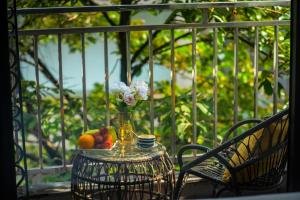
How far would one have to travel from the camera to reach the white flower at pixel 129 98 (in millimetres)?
3281

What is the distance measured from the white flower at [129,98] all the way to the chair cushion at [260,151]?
67cm

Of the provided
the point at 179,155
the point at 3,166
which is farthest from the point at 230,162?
the point at 3,166

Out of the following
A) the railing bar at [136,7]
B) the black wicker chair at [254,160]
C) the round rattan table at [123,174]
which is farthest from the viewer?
the railing bar at [136,7]

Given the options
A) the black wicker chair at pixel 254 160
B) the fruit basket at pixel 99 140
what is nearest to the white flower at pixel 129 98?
the fruit basket at pixel 99 140

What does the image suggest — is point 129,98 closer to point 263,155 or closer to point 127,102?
point 127,102

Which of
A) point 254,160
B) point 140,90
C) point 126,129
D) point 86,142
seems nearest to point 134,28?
point 140,90

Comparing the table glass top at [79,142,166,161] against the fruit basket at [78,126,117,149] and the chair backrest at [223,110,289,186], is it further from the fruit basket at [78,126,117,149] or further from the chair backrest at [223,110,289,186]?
the chair backrest at [223,110,289,186]

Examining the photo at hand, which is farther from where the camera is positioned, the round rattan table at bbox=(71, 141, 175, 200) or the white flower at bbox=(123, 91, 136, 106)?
the white flower at bbox=(123, 91, 136, 106)

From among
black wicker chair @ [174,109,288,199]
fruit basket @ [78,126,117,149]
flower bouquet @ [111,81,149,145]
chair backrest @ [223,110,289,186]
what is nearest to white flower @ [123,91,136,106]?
flower bouquet @ [111,81,149,145]

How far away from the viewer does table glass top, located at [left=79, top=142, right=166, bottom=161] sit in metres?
3.17

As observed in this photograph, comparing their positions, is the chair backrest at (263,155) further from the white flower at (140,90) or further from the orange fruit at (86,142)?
the orange fruit at (86,142)

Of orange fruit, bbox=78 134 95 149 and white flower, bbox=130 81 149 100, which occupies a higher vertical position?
white flower, bbox=130 81 149 100

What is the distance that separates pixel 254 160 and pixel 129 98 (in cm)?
77

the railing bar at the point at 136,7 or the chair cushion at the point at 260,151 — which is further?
the railing bar at the point at 136,7
